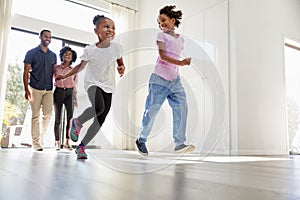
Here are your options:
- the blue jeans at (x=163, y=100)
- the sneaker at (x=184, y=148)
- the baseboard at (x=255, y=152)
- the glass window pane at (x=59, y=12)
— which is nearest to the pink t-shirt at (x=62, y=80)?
the glass window pane at (x=59, y=12)

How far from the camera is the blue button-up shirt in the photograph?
321cm

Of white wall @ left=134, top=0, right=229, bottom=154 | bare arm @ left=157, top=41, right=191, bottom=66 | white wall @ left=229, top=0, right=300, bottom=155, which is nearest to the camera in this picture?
bare arm @ left=157, top=41, right=191, bottom=66

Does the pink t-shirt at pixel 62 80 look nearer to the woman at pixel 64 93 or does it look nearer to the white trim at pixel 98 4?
the woman at pixel 64 93

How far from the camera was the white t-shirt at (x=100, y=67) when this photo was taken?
5.91ft

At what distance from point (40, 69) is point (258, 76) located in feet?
7.89

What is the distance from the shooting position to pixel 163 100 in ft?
7.27

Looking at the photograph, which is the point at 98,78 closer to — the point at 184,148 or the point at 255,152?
the point at 184,148

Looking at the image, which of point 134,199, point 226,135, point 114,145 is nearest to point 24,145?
point 114,145

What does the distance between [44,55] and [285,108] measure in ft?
9.40

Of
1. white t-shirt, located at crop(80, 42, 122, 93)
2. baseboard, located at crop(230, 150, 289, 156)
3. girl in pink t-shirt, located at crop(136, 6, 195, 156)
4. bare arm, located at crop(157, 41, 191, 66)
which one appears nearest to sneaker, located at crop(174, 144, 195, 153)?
girl in pink t-shirt, located at crop(136, 6, 195, 156)

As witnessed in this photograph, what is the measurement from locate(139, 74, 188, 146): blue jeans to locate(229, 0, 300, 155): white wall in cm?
121

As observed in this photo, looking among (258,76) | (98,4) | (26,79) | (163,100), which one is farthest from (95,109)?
(98,4)

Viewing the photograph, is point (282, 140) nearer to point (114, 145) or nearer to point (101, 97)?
point (114, 145)

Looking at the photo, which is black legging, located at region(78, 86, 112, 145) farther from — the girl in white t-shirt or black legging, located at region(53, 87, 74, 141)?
black legging, located at region(53, 87, 74, 141)
